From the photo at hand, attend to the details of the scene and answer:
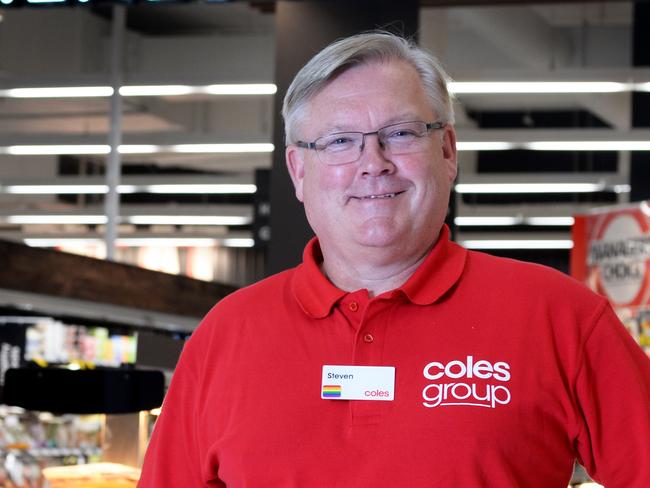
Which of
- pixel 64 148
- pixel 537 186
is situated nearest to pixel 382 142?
pixel 64 148

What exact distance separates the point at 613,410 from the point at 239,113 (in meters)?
11.6

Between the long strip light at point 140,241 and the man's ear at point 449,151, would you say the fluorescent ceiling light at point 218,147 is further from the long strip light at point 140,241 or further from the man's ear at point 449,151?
the man's ear at point 449,151

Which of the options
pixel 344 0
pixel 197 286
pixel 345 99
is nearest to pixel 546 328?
pixel 345 99

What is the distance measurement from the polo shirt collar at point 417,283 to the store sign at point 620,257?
5782mm

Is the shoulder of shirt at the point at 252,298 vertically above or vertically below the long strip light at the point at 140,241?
above

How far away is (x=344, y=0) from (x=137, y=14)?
6.61 meters

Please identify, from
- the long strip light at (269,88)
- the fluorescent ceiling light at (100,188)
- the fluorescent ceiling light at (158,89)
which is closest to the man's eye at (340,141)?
the long strip light at (269,88)

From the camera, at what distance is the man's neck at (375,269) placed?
1.74m

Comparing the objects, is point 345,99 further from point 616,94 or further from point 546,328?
point 616,94

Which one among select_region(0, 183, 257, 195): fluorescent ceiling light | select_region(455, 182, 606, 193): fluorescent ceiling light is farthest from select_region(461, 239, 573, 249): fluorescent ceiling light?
select_region(0, 183, 257, 195): fluorescent ceiling light

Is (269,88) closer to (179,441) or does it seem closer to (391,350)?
(179,441)

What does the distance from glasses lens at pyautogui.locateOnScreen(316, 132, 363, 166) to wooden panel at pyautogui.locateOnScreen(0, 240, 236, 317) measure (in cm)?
592

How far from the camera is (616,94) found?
34.7 ft

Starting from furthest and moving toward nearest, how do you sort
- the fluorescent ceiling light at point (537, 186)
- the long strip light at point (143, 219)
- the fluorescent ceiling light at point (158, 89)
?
1. the long strip light at point (143, 219)
2. the fluorescent ceiling light at point (537, 186)
3. the fluorescent ceiling light at point (158, 89)
